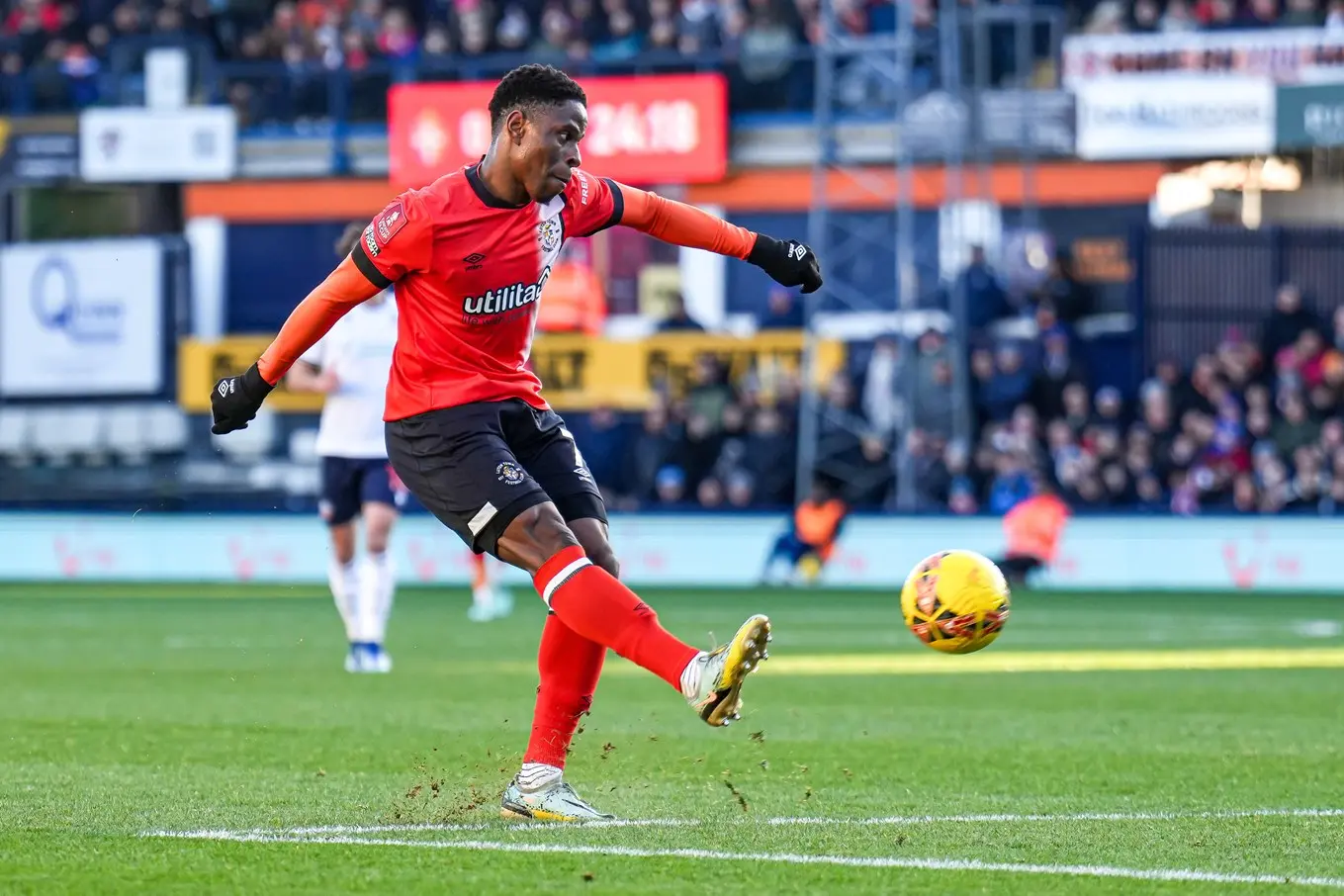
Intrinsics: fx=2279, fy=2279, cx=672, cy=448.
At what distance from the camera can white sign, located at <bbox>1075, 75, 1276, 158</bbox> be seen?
26.2m

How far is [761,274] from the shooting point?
3092 cm

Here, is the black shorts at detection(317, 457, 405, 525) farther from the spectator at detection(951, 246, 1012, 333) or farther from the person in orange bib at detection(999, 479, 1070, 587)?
the spectator at detection(951, 246, 1012, 333)

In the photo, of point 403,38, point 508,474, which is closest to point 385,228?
point 508,474

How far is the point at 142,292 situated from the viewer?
32.2 meters

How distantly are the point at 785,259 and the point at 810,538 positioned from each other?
1595cm

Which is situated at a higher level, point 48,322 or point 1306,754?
point 48,322

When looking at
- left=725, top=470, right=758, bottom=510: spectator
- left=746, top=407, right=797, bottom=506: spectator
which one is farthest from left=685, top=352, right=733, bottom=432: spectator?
left=725, top=470, right=758, bottom=510: spectator

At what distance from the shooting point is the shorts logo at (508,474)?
6559 millimetres

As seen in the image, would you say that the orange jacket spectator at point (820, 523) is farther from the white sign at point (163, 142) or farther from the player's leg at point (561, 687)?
the player's leg at point (561, 687)

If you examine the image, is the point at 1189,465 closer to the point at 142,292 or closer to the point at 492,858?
the point at 142,292

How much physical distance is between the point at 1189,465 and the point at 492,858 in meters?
18.0

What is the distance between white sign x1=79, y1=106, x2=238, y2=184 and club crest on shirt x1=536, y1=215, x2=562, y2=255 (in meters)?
24.6

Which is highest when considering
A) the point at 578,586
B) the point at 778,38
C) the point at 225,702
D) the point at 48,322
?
the point at 778,38

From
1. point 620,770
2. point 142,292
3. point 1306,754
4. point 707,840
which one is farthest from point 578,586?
point 142,292
